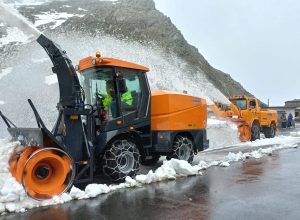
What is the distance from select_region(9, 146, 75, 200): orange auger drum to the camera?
6.04m

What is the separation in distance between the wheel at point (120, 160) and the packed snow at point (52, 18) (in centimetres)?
2977

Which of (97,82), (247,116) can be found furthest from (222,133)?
(97,82)

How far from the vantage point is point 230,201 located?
613 cm

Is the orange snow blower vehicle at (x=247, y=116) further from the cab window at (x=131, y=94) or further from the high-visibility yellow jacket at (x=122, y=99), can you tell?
the high-visibility yellow jacket at (x=122, y=99)

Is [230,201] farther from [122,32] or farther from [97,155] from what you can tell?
[122,32]

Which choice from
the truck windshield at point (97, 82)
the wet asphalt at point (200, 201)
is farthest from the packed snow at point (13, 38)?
the wet asphalt at point (200, 201)

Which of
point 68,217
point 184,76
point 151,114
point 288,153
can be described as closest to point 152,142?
point 151,114

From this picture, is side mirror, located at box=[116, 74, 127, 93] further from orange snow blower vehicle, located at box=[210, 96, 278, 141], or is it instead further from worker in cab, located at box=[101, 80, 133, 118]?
orange snow blower vehicle, located at box=[210, 96, 278, 141]

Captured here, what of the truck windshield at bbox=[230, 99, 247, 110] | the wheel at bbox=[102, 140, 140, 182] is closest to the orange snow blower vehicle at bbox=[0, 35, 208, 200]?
the wheel at bbox=[102, 140, 140, 182]

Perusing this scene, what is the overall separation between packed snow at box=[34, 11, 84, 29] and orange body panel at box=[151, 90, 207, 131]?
28166 millimetres

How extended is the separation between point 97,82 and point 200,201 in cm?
318

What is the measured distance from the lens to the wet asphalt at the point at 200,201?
17.8 ft

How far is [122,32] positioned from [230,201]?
37.5 m

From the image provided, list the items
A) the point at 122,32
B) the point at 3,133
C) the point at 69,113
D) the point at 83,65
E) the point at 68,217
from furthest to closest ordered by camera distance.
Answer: the point at 122,32 → the point at 3,133 → the point at 83,65 → the point at 69,113 → the point at 68,217
